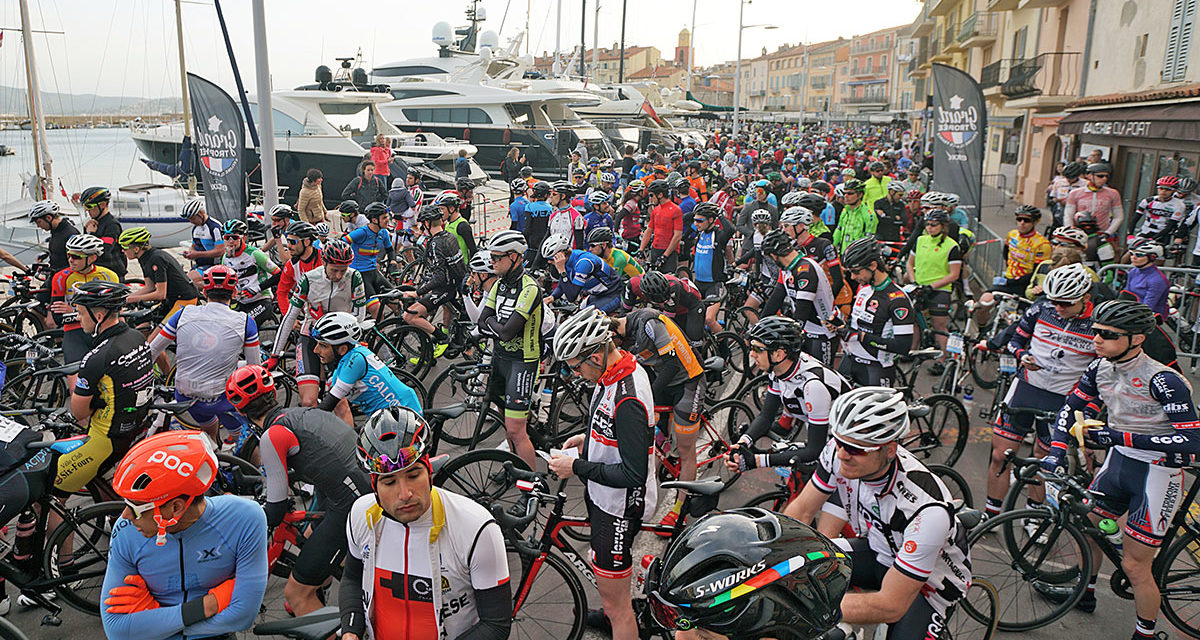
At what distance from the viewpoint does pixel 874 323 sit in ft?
20.9

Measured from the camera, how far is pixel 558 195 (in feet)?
40.3

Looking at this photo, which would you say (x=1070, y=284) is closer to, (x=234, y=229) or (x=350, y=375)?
(x=350, y=375)

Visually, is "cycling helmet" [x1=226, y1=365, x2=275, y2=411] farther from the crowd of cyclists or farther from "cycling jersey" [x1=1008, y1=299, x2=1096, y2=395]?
"cycling jersey" [x1=1008, y1=299, x2=1096, y2=395]

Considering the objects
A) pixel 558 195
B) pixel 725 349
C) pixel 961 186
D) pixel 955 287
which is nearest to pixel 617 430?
pixel 725 349

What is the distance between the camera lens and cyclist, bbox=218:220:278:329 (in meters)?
8.58

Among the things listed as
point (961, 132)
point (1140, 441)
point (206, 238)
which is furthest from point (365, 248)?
point (961, 132)

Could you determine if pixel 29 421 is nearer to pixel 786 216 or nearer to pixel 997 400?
pixel 786 216

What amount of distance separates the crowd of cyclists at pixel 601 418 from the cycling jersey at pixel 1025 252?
0.03 metres

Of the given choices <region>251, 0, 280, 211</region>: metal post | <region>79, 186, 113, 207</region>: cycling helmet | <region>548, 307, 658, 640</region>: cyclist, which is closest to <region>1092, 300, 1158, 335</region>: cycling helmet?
<region>548, 307, 658, 640</region>: cyclist

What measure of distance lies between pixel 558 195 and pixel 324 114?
1349 centimetres

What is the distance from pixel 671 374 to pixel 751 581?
4.09 m

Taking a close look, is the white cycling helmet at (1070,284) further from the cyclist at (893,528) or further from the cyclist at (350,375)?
the cyclist at (350,375)

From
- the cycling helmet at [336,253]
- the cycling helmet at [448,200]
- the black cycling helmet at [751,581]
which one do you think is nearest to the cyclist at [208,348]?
the cycling helmet at [336,253]

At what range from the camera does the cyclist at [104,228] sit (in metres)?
8.88
